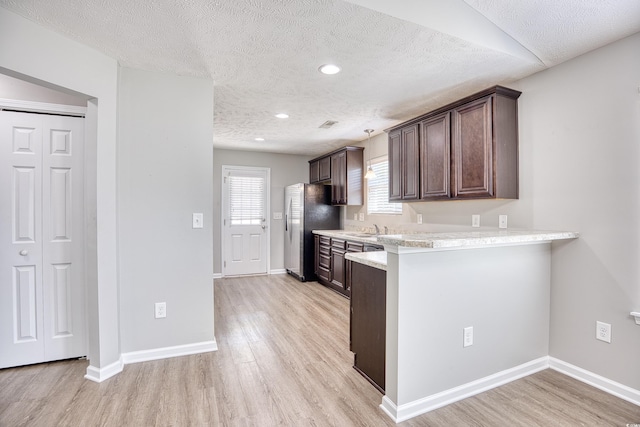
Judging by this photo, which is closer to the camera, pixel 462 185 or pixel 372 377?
pixel 372 377

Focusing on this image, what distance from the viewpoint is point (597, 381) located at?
2.22m

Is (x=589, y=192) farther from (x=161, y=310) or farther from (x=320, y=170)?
(x=320, y=170)

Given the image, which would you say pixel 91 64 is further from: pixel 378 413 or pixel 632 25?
pixel 632 25

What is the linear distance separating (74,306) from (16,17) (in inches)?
79.2

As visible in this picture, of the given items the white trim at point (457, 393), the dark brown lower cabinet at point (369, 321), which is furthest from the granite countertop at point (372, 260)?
the white trim at point (457, 393)

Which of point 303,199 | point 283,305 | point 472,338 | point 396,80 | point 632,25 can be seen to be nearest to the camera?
point 632,25

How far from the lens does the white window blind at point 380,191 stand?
4.62m

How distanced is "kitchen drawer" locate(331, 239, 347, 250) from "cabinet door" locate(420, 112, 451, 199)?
156cm

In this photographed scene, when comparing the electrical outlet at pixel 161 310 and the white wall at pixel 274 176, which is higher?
the white wall at pixel 274 176

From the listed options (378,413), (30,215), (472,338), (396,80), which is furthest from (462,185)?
(30,215)

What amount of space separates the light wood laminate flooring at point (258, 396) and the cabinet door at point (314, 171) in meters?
3.70

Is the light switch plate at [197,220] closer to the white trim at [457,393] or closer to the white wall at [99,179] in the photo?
the white wall at [99,179]

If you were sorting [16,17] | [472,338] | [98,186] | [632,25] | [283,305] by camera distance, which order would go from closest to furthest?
1. [16,17]
2. [632,25]
3. [472,338]
4. [98,186]
5. [283,305]

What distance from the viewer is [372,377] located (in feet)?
7.29
